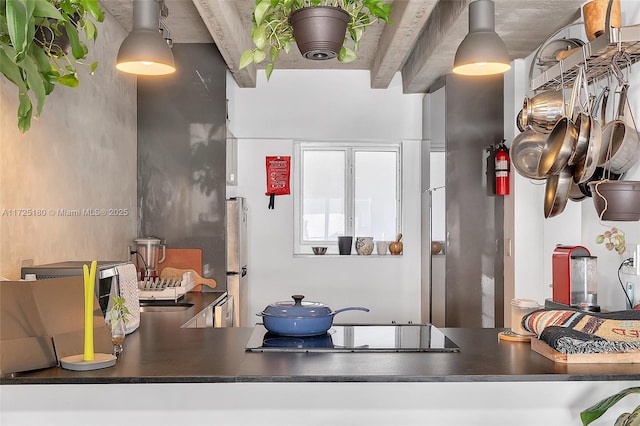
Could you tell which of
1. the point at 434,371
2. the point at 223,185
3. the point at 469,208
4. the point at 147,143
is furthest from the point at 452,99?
the point at 434,371

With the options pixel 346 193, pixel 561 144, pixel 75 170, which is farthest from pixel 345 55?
pixel 346 193

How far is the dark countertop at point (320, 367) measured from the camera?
210 centimetres

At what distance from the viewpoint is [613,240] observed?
3383mm

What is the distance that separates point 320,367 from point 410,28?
2635 mm

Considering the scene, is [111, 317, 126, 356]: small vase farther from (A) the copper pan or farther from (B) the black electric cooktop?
(A) the copper pan

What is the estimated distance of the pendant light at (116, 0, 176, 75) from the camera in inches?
109

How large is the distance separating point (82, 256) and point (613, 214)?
9.81 feet

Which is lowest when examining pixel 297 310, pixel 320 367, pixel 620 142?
pixel 320 367

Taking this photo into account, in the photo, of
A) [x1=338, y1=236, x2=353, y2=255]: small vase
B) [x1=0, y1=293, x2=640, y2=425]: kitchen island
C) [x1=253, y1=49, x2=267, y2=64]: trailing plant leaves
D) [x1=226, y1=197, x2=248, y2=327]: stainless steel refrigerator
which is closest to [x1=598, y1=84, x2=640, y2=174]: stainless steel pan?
[x1=0, y1=293, x2=640, y2=425]: kitchen island

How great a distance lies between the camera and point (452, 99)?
18.0ft

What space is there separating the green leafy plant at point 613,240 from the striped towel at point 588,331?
2.68ft

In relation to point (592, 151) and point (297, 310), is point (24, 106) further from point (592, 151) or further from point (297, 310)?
point (592, 151)

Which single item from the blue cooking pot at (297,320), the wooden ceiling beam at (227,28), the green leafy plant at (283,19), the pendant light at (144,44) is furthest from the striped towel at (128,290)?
the wooden ceiling beam at (227,28)

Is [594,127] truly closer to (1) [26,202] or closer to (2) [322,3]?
(2) [322,3]
